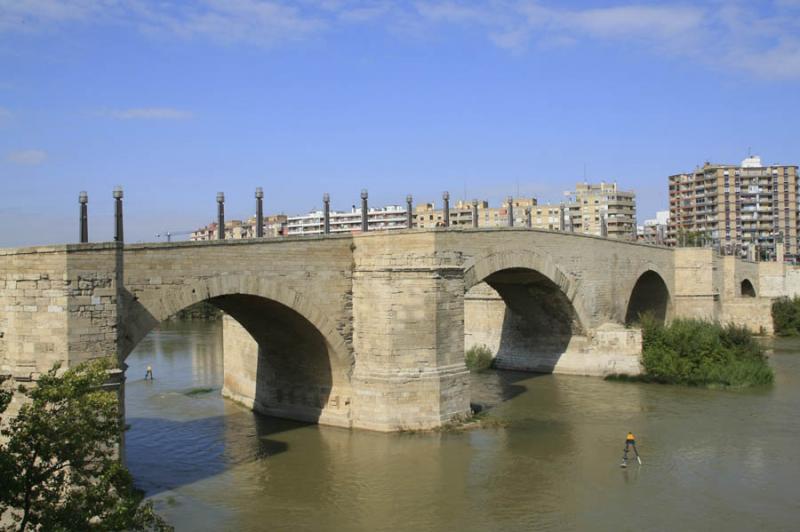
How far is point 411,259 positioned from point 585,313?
10709 mm

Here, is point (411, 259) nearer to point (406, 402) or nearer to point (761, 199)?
point (406, 402)

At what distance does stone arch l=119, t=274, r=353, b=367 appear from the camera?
48.1 feet

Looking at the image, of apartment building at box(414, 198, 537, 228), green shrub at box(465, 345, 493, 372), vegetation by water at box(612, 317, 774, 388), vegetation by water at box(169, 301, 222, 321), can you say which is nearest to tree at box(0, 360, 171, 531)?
vegetation by water at box(612, 317, 774, 388)

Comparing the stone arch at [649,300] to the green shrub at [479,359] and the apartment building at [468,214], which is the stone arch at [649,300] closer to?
the green shrub at [479,359]

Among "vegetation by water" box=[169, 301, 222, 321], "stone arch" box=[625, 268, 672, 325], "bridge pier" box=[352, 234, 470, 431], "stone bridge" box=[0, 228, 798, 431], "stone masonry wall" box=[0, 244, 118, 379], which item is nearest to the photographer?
"stone masonry wall" box=[0, 244, 118, 379]

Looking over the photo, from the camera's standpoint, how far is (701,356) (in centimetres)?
2620

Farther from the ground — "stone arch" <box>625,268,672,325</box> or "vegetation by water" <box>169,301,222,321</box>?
"stone arch" <box>625,268,672,325</box>

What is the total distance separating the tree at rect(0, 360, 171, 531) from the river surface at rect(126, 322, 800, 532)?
168 inches

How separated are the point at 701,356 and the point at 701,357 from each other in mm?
33

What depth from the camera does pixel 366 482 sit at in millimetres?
15320

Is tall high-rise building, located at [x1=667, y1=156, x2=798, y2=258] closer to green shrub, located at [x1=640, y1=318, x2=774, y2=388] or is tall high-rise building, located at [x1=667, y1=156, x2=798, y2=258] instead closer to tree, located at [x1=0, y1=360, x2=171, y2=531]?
green shrub, located at [x1=640, y1=318, x2=774, y2=388]

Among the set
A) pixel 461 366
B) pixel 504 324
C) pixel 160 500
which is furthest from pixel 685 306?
pixel 160 500

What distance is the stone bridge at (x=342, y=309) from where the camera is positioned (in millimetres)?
13641

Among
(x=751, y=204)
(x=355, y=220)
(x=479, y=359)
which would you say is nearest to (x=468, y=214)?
(x=355, y=220)
